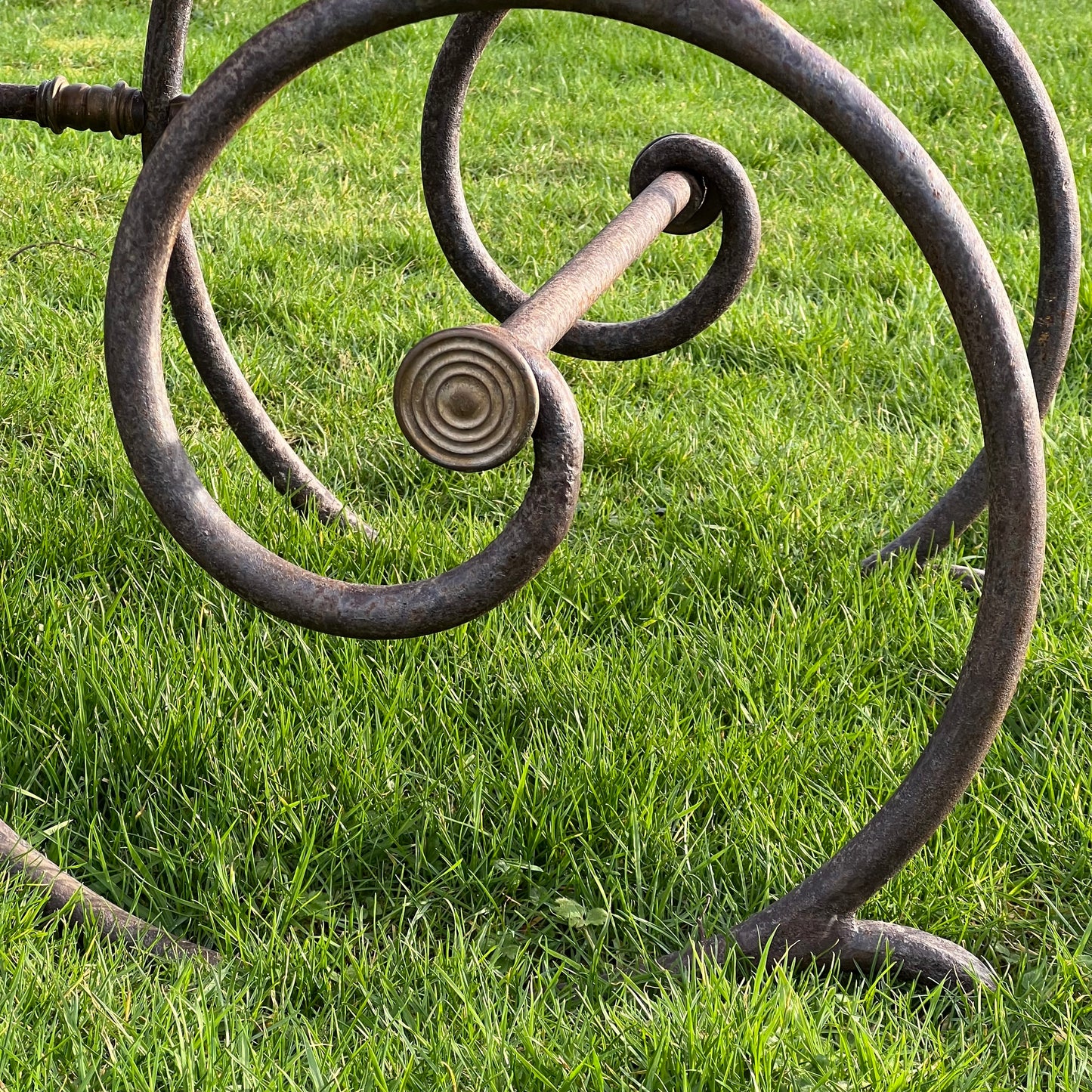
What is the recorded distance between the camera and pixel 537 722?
1756mm

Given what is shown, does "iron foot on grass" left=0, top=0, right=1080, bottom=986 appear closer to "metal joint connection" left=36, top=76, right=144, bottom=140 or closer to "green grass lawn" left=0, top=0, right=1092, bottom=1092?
"green grass lawn" left=0, top=0, right=1092, bottom=1092

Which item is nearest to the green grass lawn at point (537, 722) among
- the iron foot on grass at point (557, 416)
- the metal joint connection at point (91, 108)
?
the iron foot on grass at point (557, 416)

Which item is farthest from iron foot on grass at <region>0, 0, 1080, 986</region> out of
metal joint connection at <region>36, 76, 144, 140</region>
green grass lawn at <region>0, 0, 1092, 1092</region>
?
metal joint connection at <region>36, 76, 144, 140</region>

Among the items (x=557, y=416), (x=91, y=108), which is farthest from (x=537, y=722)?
(x=91, y=108)

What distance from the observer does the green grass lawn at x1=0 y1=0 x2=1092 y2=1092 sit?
1.31 metres

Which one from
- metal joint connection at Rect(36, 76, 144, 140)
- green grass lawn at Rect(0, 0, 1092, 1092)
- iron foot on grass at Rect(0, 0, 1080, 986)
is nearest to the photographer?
iron foot on grass at Rect(0, 0, 1080, 986)

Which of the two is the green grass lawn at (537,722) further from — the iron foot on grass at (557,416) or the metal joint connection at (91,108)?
the metal joint connection at (91,108)

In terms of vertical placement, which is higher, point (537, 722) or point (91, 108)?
point (91, 108)

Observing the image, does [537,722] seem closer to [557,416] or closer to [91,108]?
[557,416]

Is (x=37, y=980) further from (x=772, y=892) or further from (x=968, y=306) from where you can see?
(x=968, y=306)

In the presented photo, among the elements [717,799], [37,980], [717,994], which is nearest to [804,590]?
[717,799]

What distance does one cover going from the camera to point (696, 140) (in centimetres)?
182

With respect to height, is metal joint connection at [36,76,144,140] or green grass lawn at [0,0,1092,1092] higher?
metal joint connection at [36,76,144,140]

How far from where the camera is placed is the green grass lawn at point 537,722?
1.31 metres
